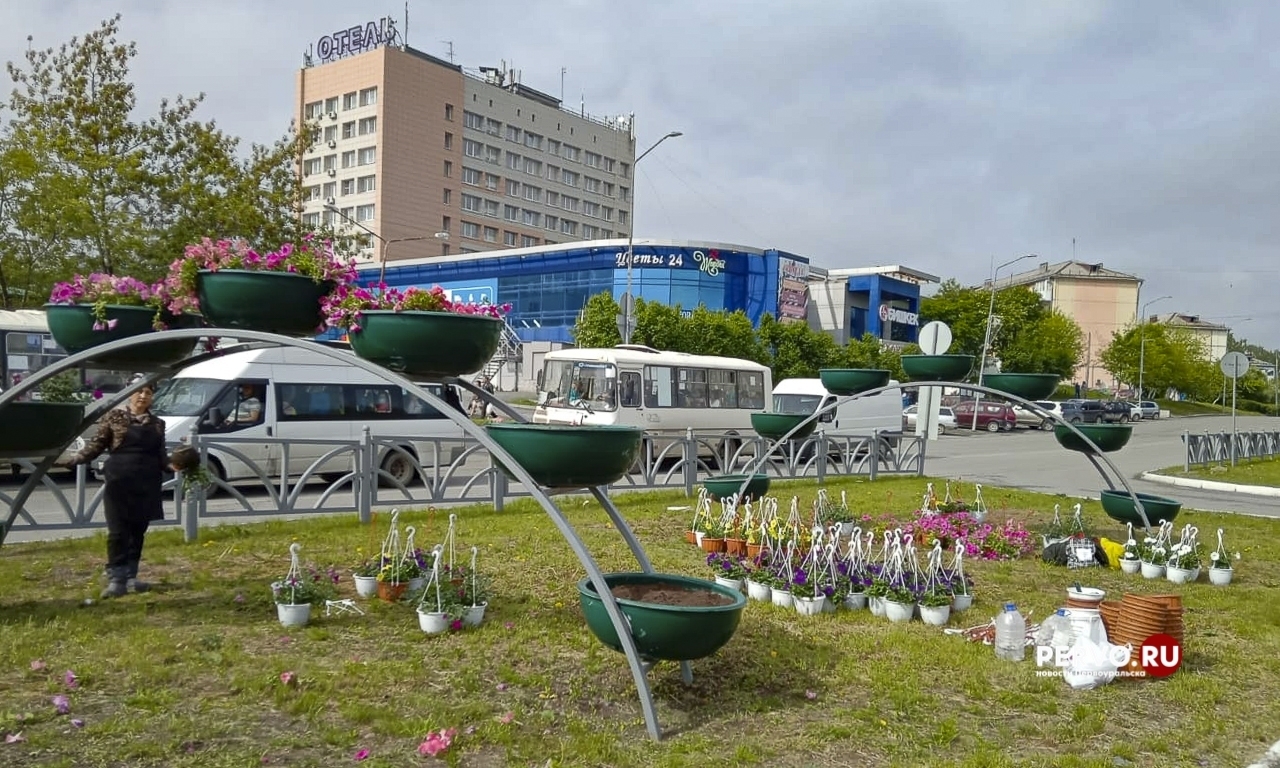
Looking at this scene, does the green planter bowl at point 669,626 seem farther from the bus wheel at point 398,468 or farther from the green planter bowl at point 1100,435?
the bus wheel at point 398,468

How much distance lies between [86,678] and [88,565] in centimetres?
351

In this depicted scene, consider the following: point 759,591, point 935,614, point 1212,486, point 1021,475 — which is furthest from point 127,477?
point 1212,486

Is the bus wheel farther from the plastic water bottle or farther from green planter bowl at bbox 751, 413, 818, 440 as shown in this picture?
the plastic water bottle

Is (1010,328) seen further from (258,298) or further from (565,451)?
(258,298)

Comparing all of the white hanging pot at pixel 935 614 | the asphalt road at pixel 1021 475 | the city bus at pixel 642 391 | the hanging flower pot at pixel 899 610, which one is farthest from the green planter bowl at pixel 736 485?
the city bus at pixel 642 391

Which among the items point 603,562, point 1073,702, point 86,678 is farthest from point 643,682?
point 603,562

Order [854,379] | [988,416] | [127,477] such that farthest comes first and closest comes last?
[988,416] < [854,379] < [127,477]

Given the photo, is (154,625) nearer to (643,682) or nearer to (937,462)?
(643,682)

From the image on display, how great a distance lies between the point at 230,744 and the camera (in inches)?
170

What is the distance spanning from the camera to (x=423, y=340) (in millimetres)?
4758

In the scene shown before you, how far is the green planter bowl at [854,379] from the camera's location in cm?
830

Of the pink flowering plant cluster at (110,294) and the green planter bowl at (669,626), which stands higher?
the pink flowering plant cluster at (110,294)

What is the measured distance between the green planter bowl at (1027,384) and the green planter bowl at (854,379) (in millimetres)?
1052

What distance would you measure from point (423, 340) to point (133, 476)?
364 cm
